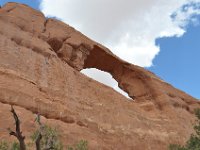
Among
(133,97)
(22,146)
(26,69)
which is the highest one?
(133,97)

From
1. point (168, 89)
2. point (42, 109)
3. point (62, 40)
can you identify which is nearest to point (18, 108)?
point (42, 109)

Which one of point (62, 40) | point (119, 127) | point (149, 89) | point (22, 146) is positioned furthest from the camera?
point (149, 89)

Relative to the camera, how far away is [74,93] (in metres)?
32.0

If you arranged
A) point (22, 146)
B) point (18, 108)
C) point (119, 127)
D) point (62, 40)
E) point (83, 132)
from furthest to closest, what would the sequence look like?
point (62, 40)
point (119, 127)
point (83, 132)
point (18, 108)
point (22, 146)

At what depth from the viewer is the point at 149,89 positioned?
4388 centimetres

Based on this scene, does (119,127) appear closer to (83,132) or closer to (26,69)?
(83,132)

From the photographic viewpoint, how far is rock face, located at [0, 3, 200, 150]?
27250 millimetres

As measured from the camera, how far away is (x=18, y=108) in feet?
84.6

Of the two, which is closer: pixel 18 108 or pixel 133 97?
pixel 18 108

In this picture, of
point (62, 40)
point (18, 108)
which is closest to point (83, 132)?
point (18, 108)

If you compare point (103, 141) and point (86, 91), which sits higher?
point (86, 91)

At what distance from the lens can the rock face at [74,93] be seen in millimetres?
27250

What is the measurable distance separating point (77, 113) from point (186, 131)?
45.1 feet

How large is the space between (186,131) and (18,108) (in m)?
18.9
